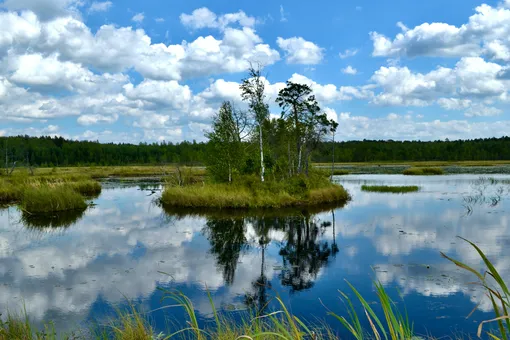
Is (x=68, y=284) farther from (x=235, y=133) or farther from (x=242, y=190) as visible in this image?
(x=235, y=133)

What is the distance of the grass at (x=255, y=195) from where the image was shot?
27.0 metres

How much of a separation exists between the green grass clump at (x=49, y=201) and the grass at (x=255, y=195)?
19.9ft

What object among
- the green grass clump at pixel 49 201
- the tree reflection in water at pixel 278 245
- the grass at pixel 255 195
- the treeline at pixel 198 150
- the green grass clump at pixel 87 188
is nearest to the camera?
the tree reflection in water at pixel 278 245

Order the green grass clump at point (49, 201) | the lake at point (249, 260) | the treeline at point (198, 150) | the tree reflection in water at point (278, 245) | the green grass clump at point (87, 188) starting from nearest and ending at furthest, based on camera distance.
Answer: the lake at point (249, 260) < the tree reflection in water at point (278, 245) < the green grass clump at point (49, 201) < the green grass clump at point (87, 188) < the treeline at point (198, 150)

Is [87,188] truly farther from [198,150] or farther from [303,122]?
[198,150]

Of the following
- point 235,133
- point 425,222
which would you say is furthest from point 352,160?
point 425,222

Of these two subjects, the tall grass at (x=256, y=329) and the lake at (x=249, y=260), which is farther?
the lake at (x=249, y=260)

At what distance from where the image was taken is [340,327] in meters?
7.97

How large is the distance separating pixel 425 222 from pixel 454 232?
2814 millimetres

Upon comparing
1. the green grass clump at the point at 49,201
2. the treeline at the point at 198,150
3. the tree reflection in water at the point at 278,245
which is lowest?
the tree reflection in water at the point at 278,245

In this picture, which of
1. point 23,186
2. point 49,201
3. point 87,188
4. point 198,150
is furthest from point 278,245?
point 198,150

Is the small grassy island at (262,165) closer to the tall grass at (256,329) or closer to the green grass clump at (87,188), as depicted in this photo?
the green grass clump at (87,188)

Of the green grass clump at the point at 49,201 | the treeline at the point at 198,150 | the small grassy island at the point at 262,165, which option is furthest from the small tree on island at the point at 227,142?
the treeline at the point at 198,150

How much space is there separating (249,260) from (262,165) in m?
16.7
